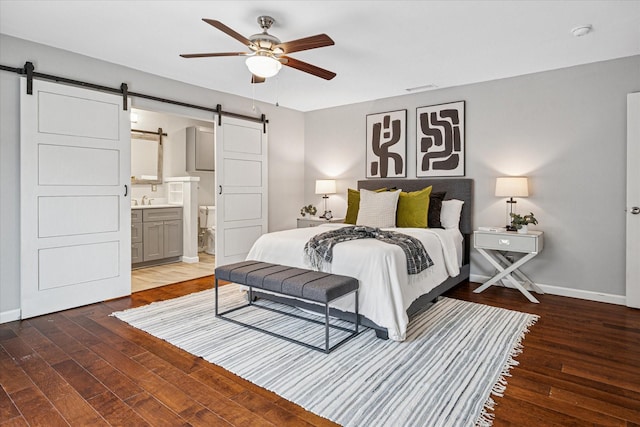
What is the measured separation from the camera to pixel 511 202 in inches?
172

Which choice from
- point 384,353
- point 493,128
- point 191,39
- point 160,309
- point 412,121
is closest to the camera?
point 384,353

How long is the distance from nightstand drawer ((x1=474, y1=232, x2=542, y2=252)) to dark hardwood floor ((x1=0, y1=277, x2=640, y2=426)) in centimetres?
82

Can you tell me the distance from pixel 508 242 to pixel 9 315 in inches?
190

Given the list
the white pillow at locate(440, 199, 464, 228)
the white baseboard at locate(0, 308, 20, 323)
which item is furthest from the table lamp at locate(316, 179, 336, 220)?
the white baseboard at locate(0, 308, 20, 323)

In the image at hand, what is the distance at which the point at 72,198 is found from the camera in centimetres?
366

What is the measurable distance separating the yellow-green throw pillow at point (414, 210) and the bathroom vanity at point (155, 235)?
3595 mm

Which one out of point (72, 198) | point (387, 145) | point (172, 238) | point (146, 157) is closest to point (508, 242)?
point (387, 145)

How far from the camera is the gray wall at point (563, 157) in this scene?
382 cm

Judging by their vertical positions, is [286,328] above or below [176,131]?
below

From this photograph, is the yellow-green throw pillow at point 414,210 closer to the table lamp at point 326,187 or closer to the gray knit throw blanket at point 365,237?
the gray knit throw blanket at point 365,237

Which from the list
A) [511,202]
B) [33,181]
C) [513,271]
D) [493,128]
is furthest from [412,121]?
[33,181]

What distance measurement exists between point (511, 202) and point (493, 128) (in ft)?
3.04

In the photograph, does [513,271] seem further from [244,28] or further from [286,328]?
[244,28]

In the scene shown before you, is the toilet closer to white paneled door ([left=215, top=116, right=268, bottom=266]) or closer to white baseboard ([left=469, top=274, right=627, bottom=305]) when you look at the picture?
white paneled door ([left=215, top=116, right=268, bottom=266])
